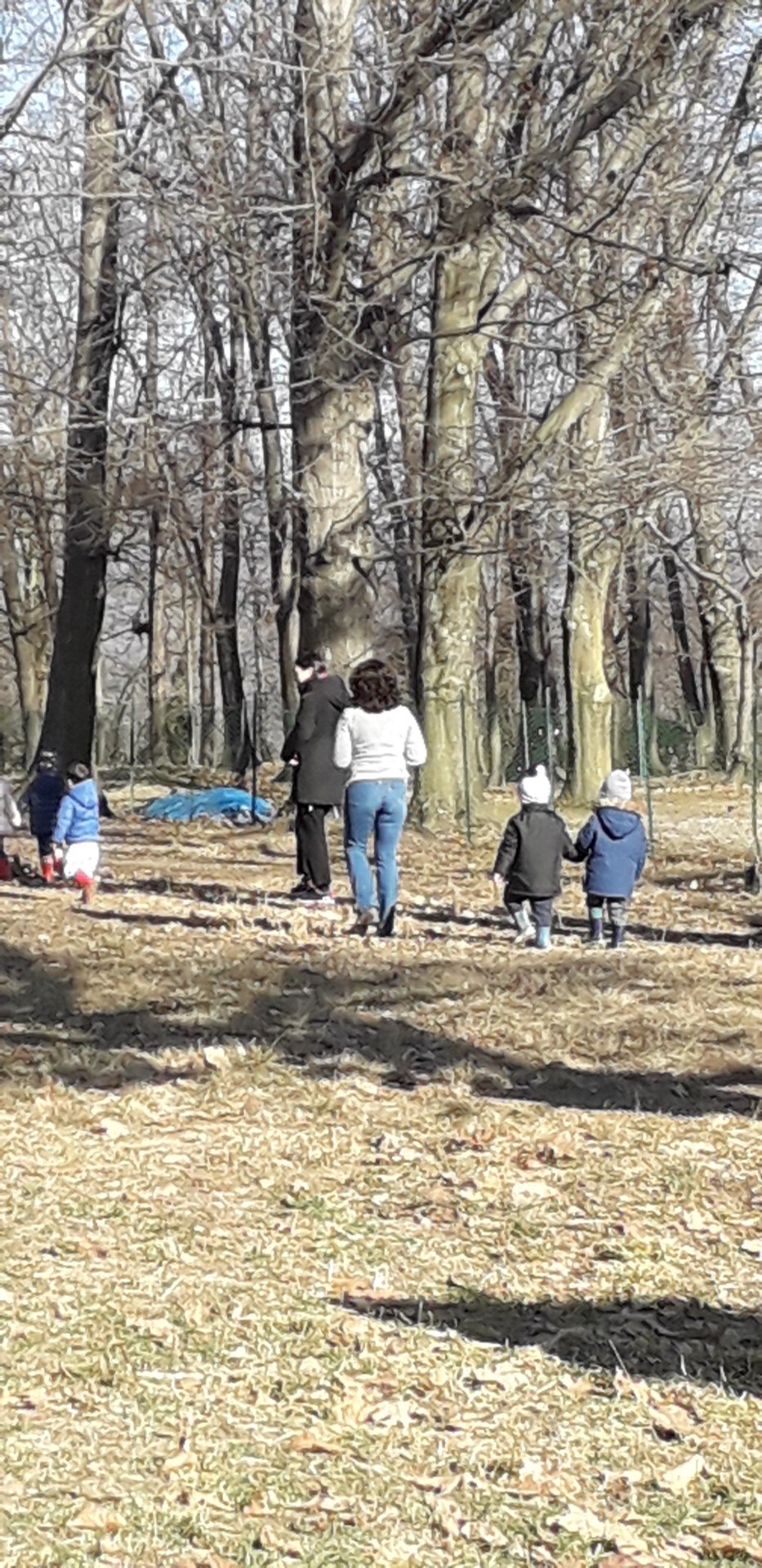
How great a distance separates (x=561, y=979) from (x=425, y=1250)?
4.42 meters

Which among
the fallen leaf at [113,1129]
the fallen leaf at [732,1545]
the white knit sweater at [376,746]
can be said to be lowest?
the fallen leaf at [732,1545]

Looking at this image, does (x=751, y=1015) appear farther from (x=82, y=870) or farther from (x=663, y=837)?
(x=663, y=837)

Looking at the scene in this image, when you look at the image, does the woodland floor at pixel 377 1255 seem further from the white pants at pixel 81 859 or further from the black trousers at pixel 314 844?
the white pants at pixel 81 859

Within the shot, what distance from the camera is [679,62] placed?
658 inches

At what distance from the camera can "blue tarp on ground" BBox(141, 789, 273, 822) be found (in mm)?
22500

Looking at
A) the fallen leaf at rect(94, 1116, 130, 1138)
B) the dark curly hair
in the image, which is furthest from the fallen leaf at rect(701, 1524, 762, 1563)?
the dark curly hair

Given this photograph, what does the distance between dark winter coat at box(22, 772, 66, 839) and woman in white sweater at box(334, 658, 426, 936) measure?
4.83 meters

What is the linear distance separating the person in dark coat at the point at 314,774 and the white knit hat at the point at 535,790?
5.57 ft

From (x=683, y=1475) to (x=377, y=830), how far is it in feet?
24.3

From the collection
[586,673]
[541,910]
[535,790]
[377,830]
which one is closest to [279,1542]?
[377,830]

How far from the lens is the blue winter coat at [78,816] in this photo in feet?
44.9

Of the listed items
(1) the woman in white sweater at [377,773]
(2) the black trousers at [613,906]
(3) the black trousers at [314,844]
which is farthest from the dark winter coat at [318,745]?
(2) the black trousers at [613,906]

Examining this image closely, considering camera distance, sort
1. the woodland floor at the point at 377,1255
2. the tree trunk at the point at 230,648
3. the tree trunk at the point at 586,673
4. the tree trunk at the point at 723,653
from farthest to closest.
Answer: the tree trunk at the point at 230,648 < the tree trunk at the point at 723,653 < the tree trunk at the point at 586,673 < the woodland floor at the point at 377,1255

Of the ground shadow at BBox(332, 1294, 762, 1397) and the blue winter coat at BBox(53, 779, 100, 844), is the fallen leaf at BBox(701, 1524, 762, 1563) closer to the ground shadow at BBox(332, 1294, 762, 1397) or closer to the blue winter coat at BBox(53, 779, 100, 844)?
the ground shadow at BBox(332, 1294, 762, 1397)
